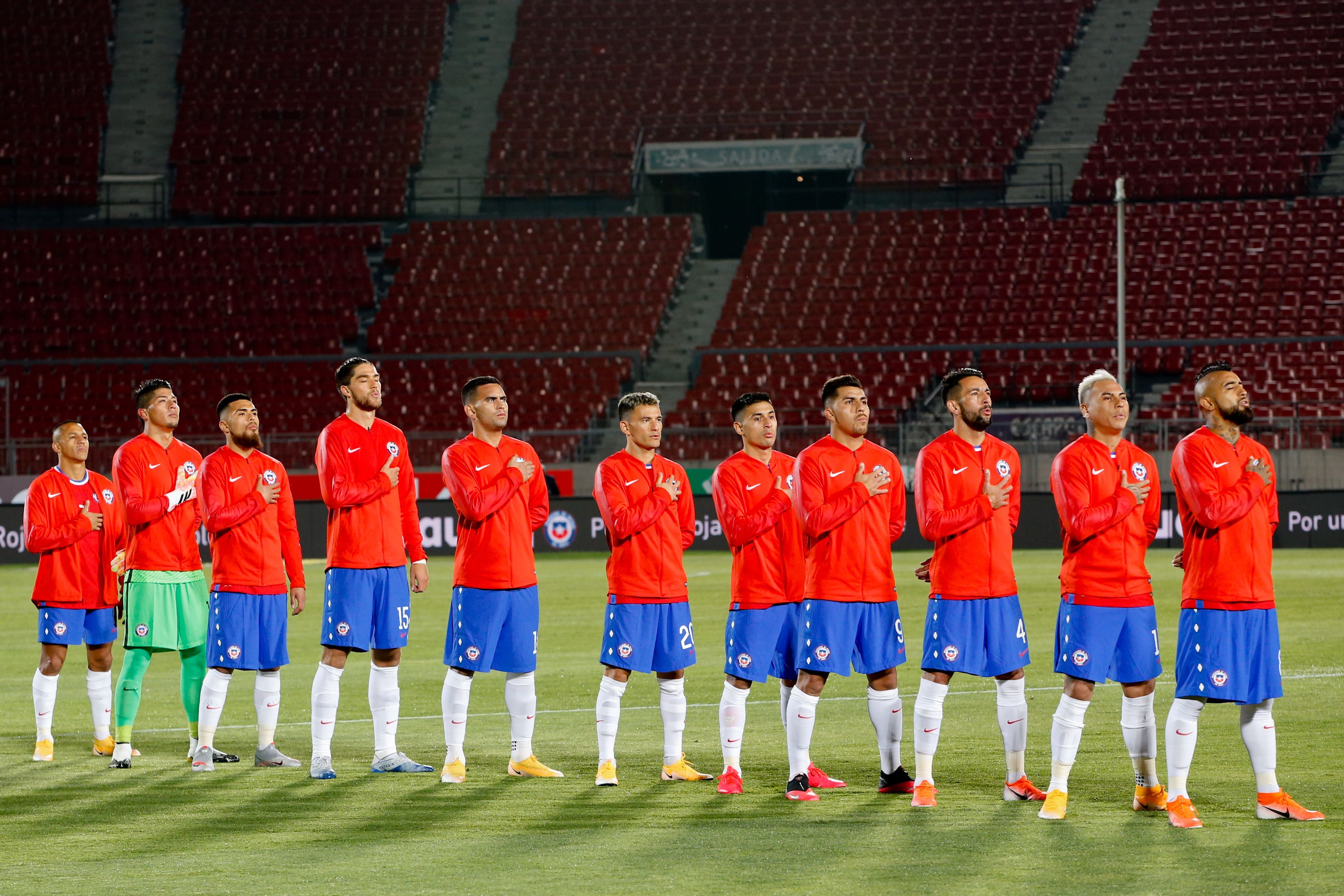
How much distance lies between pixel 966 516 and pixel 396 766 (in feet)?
11.7

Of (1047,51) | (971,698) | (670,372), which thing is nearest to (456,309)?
(670,372)

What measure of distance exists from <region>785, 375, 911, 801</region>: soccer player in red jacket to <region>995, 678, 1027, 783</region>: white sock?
0.54 meters

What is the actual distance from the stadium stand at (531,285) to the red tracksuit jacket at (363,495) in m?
26.3

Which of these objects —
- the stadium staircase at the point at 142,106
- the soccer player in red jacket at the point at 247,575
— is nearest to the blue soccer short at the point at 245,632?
the soccer player in red jacket at the point at 247,575

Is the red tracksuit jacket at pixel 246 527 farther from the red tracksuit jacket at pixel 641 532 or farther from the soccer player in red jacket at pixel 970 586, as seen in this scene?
the soccer player in red jacket at pixel 970 586

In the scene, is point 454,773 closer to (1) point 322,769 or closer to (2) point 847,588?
(1) point 322,769

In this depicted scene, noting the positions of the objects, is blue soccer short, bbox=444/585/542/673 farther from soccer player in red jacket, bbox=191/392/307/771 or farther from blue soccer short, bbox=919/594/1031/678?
blue soccer short, bbox=919/594/1031/678

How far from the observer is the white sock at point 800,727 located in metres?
8.17

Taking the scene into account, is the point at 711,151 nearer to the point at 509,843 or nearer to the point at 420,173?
the point at 420,173

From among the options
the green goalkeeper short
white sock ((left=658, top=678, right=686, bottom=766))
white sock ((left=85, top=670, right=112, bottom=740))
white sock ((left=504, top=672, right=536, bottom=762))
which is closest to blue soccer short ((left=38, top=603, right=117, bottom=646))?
white sock ((left=85, top=670, right=112, bottom=740))

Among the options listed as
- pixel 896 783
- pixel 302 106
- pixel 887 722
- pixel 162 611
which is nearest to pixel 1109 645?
pixel 887 722

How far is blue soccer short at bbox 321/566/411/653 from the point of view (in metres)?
8.96

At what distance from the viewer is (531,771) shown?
8.95 meters

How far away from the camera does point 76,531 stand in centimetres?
1006
